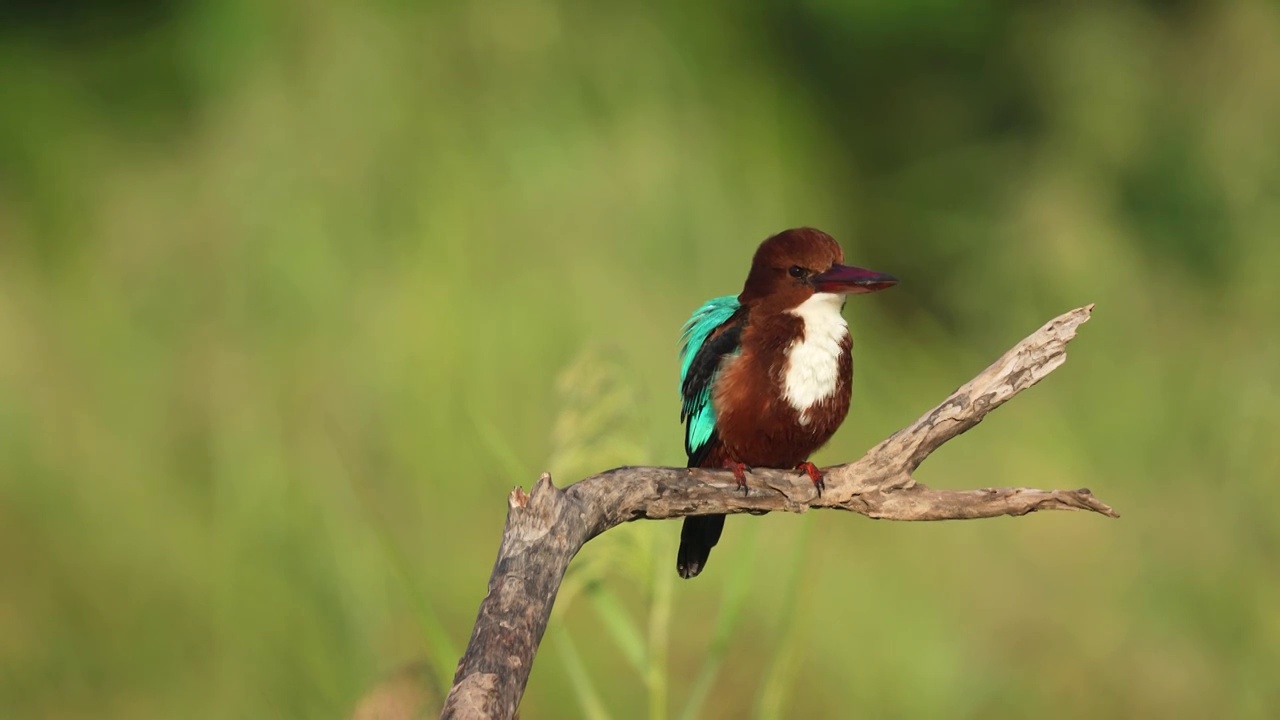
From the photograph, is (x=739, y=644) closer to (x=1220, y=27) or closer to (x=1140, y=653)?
(x=1140, y=653)

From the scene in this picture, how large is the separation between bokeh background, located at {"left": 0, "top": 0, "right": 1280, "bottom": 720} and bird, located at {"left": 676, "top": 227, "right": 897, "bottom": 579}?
794 mm

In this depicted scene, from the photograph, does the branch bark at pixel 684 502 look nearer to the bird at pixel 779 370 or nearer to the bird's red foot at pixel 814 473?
the bird's red foot at pixel 814 473

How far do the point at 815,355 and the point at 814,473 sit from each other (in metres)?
0.24

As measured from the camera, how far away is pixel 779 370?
2.42m

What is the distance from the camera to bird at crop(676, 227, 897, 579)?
94.9 inches

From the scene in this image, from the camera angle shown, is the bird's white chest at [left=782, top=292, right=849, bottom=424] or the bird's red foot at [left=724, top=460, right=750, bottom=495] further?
the bird's white chest at [left=782, top=292, right=849, bottom=424]

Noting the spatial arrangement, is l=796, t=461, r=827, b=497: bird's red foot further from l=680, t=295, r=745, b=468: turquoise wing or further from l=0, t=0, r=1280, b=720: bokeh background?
l=0, t=0, r=1280, b=720: bokeh background

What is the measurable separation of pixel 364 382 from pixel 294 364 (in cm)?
22

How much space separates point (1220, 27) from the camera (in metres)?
5.75

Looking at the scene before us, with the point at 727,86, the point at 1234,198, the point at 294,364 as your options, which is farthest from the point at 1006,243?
the point at 294,364

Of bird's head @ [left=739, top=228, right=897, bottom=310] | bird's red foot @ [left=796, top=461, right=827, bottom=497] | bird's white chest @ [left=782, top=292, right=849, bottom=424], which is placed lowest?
bird's red foot @ [left=796, top=461, right=827, bottom=497]

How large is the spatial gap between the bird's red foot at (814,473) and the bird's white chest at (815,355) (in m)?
0.10

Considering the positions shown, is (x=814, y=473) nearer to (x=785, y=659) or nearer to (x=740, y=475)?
(x=740, y=475)

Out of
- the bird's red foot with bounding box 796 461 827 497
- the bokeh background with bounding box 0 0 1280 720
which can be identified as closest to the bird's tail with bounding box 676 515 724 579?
the bird's red foot with bounding box 796 461 827 497
